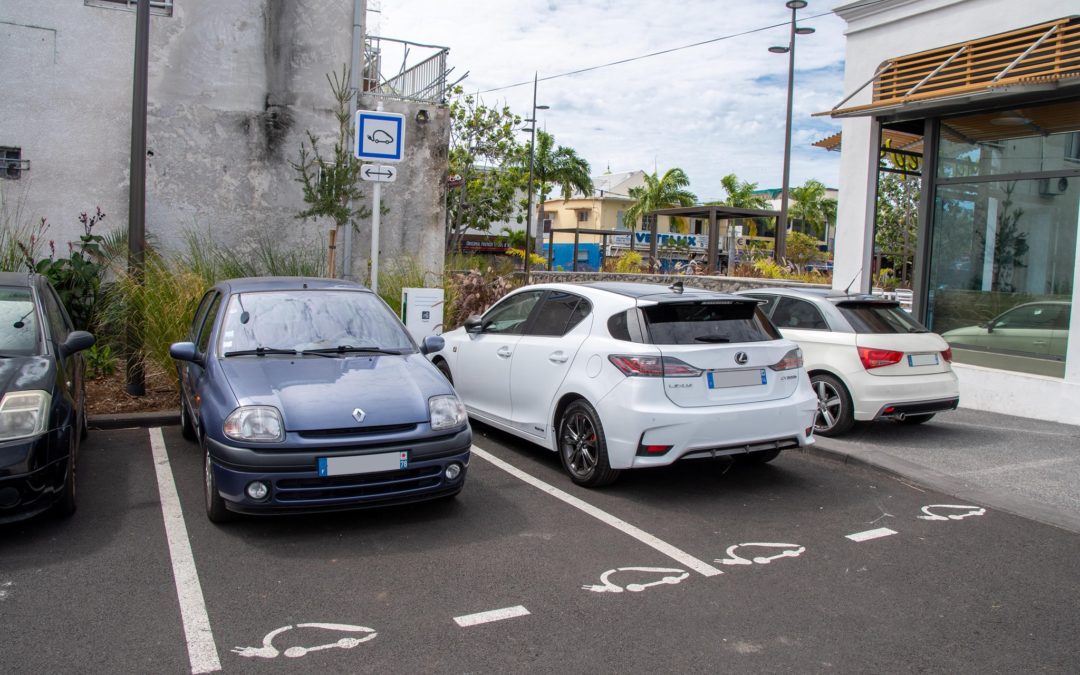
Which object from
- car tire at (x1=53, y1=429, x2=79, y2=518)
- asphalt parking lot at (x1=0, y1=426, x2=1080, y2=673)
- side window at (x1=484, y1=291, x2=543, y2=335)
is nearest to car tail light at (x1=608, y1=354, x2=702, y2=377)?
asphalt parking lot at (x1=0, y1=426, x2=1080, y2=673)

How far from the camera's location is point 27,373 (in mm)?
5160

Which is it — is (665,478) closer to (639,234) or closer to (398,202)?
(398,202)

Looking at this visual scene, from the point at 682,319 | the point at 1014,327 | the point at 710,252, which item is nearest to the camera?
the point at 682,319

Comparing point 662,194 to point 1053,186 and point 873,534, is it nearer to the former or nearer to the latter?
point 1053,186

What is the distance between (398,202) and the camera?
1357cm

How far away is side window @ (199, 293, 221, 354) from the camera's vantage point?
6.25m

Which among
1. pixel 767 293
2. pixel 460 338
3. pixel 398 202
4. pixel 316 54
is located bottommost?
pixel 460 338

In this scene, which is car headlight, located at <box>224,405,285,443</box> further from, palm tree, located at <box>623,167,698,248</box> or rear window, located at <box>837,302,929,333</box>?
palm tree, located at <box>623,167,698,248</box>

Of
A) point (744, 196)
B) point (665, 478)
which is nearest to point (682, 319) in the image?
point (665, 478)

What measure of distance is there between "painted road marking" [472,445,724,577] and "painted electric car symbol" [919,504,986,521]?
6.61 feet

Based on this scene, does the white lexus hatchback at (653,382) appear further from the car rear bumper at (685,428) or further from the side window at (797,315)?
the side window at (797,315)

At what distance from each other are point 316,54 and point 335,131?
1.16 meters

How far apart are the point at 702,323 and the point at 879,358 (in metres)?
2.65

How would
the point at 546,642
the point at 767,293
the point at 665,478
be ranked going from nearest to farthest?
the point at 546,642 → the point at 665,478 → the point at 767,293
